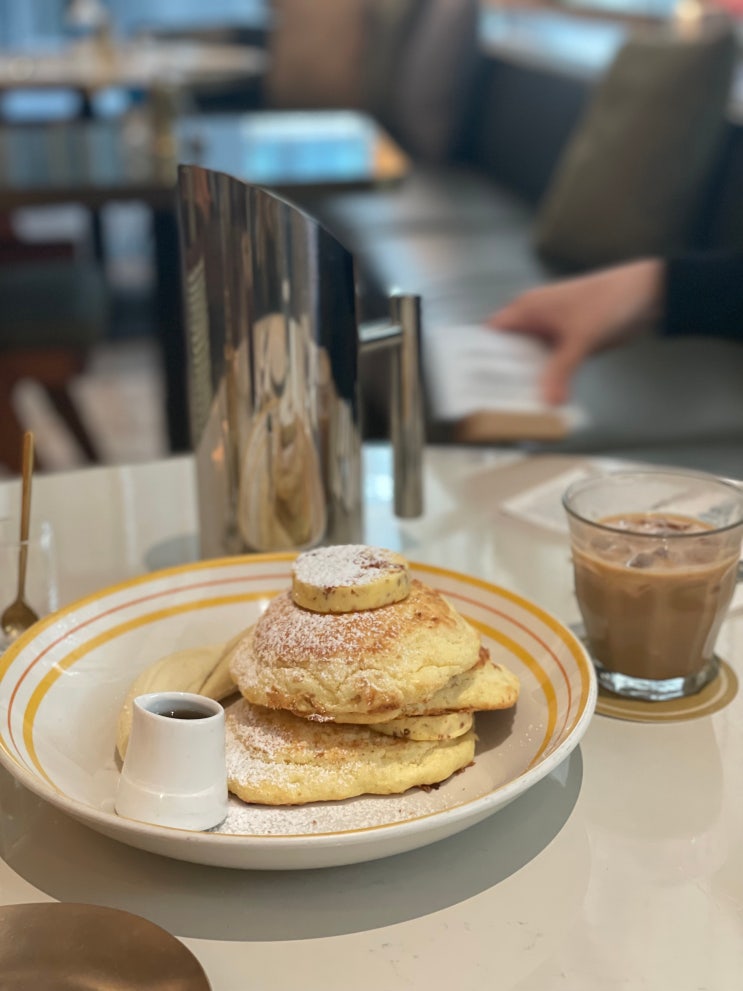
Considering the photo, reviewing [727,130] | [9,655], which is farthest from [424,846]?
[727,130]

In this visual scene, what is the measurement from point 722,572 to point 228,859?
1.22ft

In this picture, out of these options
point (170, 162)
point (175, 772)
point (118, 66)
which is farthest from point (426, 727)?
point (118, 66)

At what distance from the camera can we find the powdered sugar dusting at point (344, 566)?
2.14ft

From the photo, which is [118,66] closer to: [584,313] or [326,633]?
[584,313]

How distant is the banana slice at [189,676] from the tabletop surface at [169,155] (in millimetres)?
1507

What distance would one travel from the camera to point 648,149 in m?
2.22

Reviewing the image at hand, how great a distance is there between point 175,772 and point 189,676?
0.41 feet

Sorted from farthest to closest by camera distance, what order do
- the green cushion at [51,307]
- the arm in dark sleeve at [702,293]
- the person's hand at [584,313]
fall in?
the green cushion at [51,307], the arm in dark sleeve at [702,293], the person's hand at [584,313]

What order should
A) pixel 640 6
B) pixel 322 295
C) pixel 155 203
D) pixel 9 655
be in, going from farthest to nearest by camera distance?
pixel 640 6 < pixel 155 203 < pixel 322 295 < pixel 9 655

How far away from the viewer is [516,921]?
563 millimetres

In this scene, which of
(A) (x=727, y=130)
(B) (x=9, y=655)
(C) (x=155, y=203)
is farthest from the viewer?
(C) (x=155, y=203)

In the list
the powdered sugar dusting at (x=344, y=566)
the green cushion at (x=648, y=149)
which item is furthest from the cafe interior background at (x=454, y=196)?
the powdered sugar dusting at (x=344, y=566)

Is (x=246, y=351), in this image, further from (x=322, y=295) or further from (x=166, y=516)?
(x=166, y=516)

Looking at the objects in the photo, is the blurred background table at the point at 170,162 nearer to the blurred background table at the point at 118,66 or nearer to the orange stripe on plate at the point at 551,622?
the blurred background table at the point at 118,66
